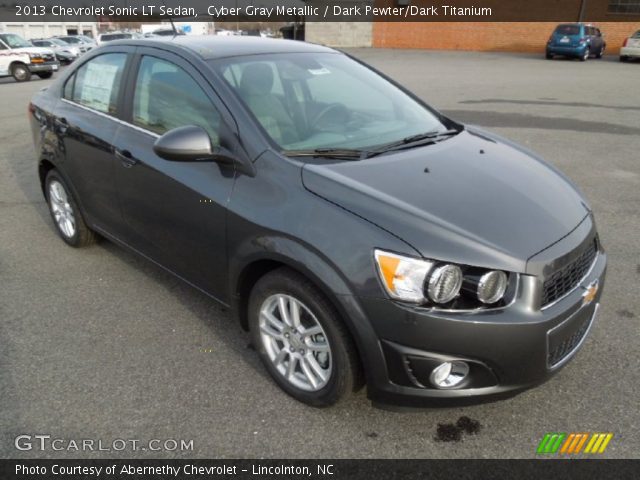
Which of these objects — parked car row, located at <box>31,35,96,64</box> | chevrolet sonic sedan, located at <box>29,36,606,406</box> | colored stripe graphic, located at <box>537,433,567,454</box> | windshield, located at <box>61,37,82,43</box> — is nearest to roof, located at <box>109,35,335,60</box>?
chevrolet sonic sedan, located at <box>29,36,606,406</box>

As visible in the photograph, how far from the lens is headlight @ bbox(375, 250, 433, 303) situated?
2020 mm

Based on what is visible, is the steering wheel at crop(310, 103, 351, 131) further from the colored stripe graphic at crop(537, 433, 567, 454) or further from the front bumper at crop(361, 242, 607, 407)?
the colored stripe graphic at crop(537, 433, 567, 454)

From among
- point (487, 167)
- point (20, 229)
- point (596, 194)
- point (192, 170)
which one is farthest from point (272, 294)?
point (596, 194)

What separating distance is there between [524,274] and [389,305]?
564 mm

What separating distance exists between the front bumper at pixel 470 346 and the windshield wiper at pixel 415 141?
1007 millimetres

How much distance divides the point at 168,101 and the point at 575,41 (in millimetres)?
25957

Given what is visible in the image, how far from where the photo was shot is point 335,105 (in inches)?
122

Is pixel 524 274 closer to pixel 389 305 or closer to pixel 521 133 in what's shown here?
pixel 389 305

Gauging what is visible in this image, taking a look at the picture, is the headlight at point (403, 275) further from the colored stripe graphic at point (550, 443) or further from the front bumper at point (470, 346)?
the colored stripe graphic at point (550, 443)

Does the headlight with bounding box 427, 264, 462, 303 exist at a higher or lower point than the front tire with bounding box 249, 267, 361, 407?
higher

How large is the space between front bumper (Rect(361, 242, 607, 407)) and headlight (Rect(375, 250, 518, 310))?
4cm

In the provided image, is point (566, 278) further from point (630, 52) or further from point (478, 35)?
point (478, 35)

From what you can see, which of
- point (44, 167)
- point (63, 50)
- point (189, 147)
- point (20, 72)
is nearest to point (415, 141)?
point (189, 147)

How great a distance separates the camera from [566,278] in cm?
225
